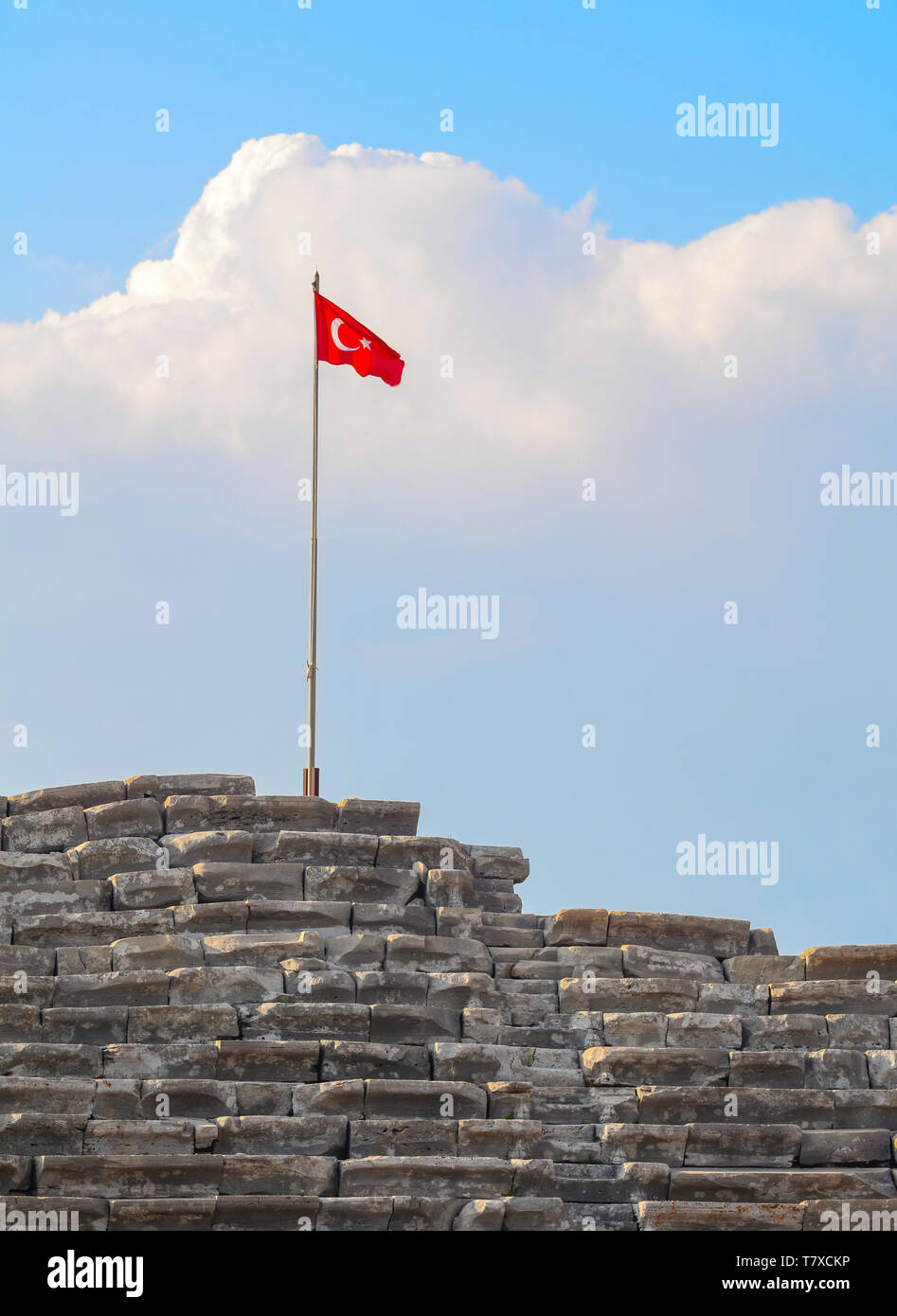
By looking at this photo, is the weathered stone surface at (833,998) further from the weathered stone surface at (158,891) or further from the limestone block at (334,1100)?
the weathered stone surface at (158,891)

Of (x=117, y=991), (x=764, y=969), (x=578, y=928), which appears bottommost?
(x=117, y=991)

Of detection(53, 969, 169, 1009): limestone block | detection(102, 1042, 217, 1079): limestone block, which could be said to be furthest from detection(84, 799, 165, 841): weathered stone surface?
detection(102, 1042, 217, 1079): limestone block

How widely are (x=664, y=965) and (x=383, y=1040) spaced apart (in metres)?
4.00

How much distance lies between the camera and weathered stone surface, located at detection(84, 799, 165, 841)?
2314 centimetres

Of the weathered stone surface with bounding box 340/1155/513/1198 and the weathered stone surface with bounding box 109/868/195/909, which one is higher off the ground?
the weathered stone surface with bounding box 109/868/195/909

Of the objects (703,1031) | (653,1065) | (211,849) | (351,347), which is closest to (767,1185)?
(653,1065)

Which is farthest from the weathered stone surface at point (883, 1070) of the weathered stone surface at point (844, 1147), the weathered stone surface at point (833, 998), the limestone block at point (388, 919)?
the limestone block at point (388, 919)

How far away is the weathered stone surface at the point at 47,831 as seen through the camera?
915 inches

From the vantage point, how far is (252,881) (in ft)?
71.8

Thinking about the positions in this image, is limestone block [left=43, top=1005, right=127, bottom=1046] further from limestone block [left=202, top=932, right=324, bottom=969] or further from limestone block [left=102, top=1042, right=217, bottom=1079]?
limestone block [left=202, top=932, right=324, bottom=969]

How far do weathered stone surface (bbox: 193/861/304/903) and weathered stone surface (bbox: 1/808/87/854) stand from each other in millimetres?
2246

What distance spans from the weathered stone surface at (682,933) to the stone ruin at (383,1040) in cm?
3

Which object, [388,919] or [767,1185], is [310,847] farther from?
[767,1185]
